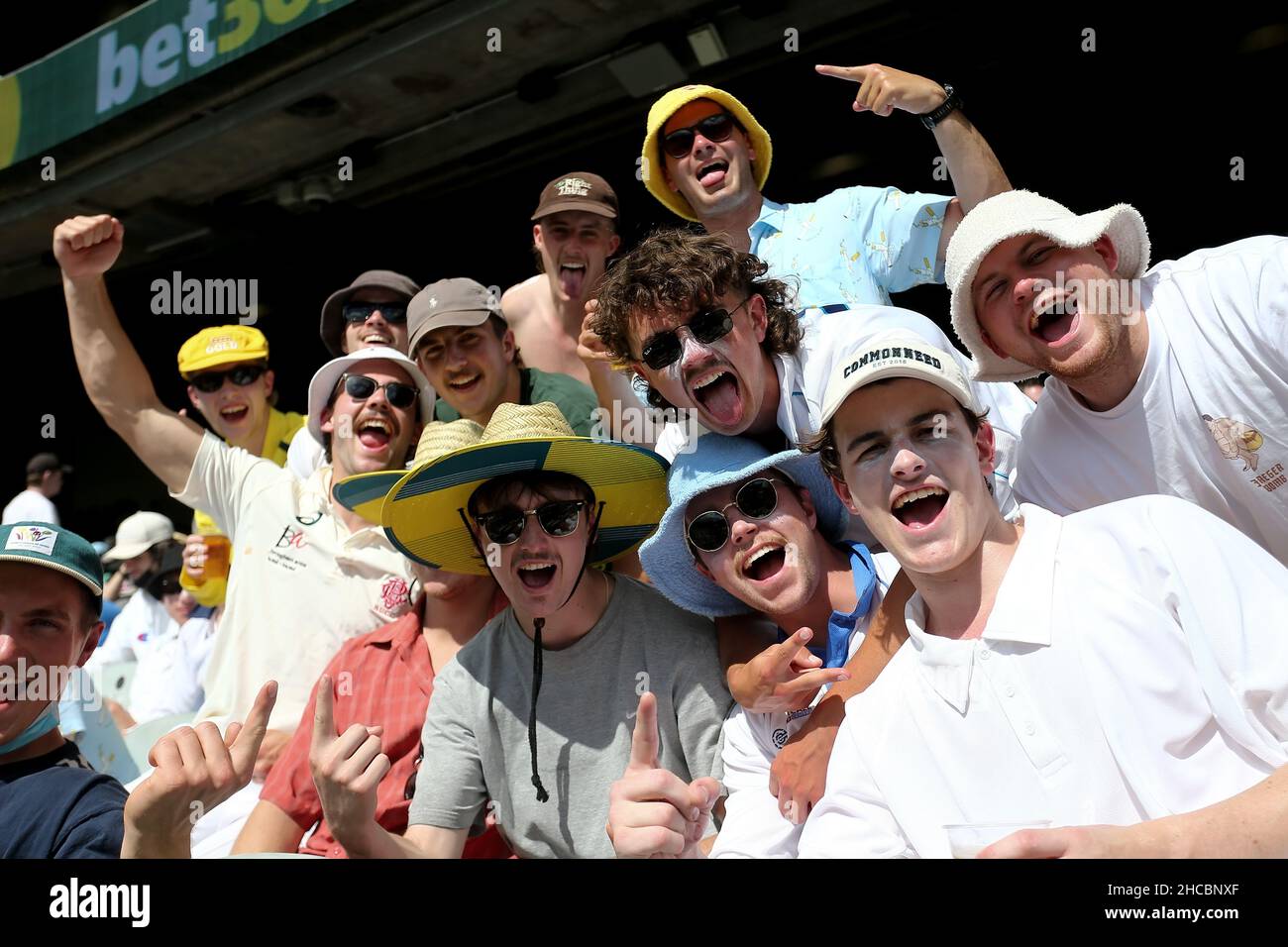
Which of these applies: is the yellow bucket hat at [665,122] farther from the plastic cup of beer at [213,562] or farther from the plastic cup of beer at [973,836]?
the plastic cup of beer at [213,562]

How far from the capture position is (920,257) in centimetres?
319

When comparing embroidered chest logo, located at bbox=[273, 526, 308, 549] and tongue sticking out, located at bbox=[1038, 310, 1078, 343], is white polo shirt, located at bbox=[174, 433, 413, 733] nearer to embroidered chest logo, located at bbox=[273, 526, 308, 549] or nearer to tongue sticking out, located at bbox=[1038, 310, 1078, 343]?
embroidered chest logo, located at bbox=[273, 526, 308, 549]

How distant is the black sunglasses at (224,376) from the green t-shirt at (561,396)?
128cm

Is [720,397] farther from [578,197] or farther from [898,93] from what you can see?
[578,197]

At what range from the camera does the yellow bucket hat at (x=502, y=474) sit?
2.80 m

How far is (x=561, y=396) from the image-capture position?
386 cm

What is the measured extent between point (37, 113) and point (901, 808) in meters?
10.1

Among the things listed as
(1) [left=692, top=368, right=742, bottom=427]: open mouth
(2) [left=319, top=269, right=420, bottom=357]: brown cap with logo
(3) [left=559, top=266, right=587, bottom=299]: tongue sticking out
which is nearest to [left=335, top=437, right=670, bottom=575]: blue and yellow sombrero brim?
(1) [left=692, top=368, right=742, bottom=427]: open mouth

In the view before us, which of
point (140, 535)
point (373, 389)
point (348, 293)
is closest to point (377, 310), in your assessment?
point (348, 293)

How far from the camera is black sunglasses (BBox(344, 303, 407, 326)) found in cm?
455

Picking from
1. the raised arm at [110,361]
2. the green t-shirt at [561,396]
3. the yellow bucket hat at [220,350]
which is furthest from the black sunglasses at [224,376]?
the green t-shirt at [561,396]

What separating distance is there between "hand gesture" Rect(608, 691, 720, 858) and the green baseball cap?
1409 millimetres
